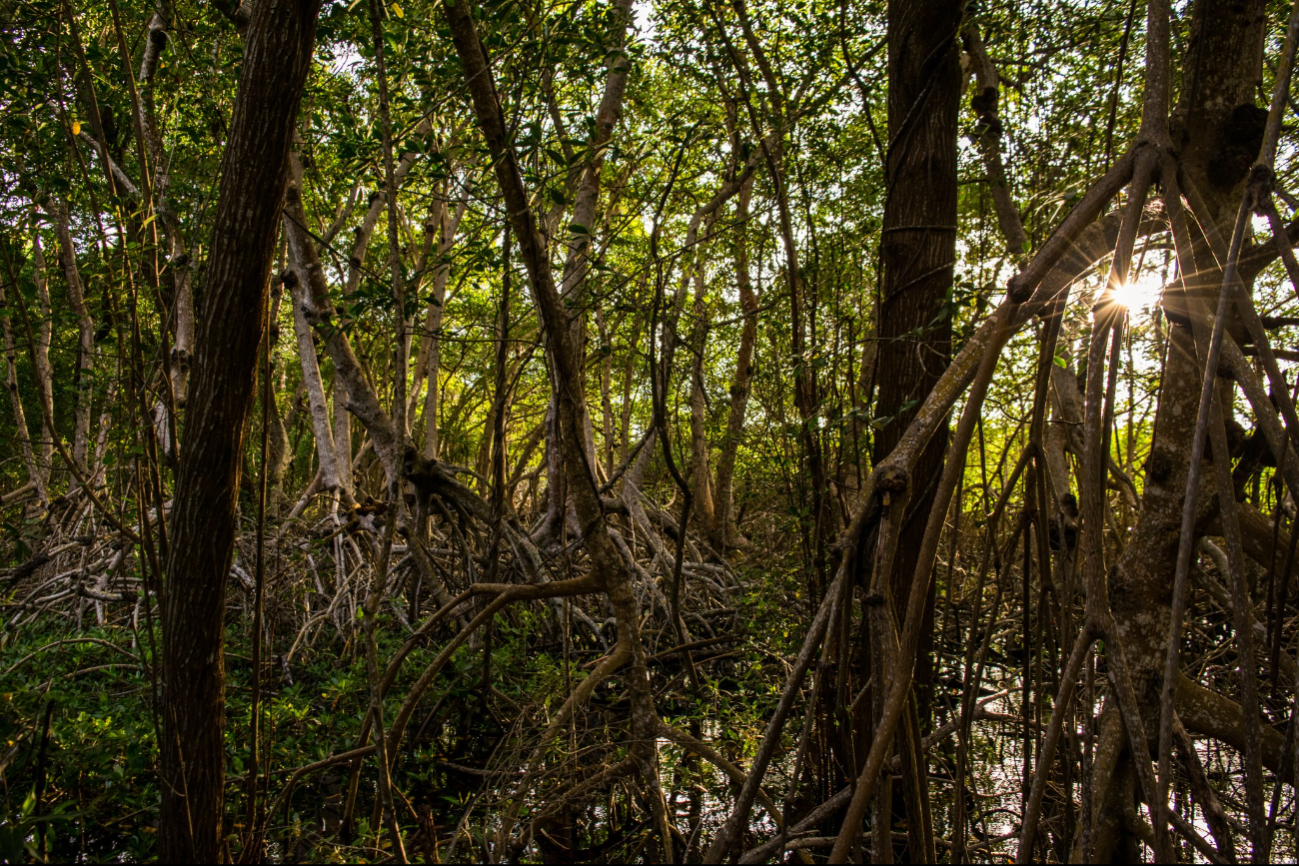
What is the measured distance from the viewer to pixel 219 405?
1.95 metres

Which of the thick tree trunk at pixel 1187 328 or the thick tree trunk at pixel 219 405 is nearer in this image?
the thick tree trunk at pixel 1187 328

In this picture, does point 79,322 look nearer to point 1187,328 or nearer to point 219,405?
point 219,405

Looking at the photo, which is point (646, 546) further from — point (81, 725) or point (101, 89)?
point (101, 89)

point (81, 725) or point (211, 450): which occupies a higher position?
point (211, 450)

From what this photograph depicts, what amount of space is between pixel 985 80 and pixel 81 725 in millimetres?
4763

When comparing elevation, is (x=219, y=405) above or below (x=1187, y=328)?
below

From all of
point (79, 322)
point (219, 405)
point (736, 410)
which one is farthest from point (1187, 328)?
point (79, 322)

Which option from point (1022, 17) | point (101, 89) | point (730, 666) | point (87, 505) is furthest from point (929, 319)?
point (87, 505)

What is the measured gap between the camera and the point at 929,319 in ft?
8.58

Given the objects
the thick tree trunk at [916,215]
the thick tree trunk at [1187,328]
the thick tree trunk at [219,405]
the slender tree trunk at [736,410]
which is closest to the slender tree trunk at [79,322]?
the thick tree trunk at [219,405]

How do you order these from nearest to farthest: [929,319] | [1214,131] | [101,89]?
[1214,131]
[929,319]
[101,89]

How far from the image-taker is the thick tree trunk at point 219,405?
190 cm

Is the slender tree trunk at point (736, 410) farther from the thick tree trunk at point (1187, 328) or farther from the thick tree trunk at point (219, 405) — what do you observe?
the thick tree trunk at point (219, 405)

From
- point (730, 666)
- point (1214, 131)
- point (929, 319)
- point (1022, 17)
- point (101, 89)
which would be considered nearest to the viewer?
point (1214, 131)
